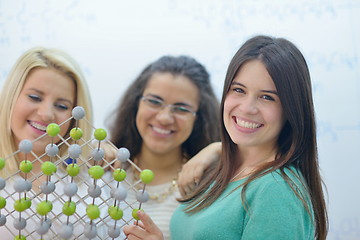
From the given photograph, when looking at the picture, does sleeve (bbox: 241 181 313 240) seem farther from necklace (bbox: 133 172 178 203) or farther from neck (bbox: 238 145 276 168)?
necklace (bbox: 133 172 178 203)

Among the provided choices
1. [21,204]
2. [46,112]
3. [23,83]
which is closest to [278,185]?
[21,204]

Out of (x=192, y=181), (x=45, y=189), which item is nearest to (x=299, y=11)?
(x=192, y=181)

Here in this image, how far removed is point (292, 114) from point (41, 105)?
65 centimetres

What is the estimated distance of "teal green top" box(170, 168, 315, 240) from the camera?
33.4 inches

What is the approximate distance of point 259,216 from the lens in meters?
0.87

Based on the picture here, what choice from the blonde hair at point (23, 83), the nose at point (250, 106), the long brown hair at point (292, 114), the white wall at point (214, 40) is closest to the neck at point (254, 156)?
the long brown hair at point (292, 114)

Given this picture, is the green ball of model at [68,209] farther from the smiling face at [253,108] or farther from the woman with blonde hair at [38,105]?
the smiling face at [253,108]

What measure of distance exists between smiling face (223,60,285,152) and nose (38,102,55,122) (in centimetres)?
46

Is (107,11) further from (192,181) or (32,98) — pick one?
(192,181)

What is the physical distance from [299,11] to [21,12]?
1.18 meters

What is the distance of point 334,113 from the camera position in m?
1.84

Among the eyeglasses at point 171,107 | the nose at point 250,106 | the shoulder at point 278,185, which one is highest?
the nose at point 250,106

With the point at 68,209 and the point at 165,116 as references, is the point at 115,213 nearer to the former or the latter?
the point at 68,209

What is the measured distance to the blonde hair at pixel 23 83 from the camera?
1.20m
